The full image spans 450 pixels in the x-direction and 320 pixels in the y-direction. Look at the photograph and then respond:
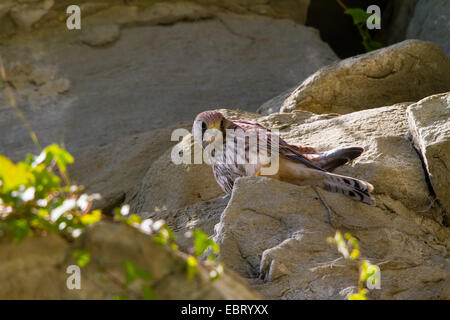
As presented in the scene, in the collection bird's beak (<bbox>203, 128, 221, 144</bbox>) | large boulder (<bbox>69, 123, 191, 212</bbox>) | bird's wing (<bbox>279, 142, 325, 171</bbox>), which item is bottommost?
large boulder (<bbox>69, 123, 191, 212</bbox>)

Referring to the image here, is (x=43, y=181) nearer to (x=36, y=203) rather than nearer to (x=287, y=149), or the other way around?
(x=36, y=203)

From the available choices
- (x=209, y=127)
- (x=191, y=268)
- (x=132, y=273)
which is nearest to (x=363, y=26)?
(x=209, y=127)

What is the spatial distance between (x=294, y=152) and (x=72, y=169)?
236cm

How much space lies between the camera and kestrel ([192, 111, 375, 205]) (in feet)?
13.9

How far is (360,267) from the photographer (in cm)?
317

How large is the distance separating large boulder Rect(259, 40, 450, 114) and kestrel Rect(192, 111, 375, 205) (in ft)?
4.59

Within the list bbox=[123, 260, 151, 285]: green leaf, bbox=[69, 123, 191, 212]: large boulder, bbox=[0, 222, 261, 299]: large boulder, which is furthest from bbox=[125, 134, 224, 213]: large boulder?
bbox=[123, 260, 151, 285]: green leaf

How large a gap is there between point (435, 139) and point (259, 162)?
3.53 feet

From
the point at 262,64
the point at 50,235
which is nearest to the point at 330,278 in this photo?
the point at 50,235

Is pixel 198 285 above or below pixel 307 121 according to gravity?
above

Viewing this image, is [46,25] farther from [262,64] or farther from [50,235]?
[50,235]

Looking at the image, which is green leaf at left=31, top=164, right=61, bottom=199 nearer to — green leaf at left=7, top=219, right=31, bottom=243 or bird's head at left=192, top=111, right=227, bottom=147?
green leaf at left=7, top=219, right=31, bottom=243

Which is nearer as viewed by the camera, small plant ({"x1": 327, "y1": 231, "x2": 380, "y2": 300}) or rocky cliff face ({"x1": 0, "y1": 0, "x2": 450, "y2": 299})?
small plant ({"x1": 327, "y1": 231, "x2": 380, "y2": 300})

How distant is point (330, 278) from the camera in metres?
3.23
